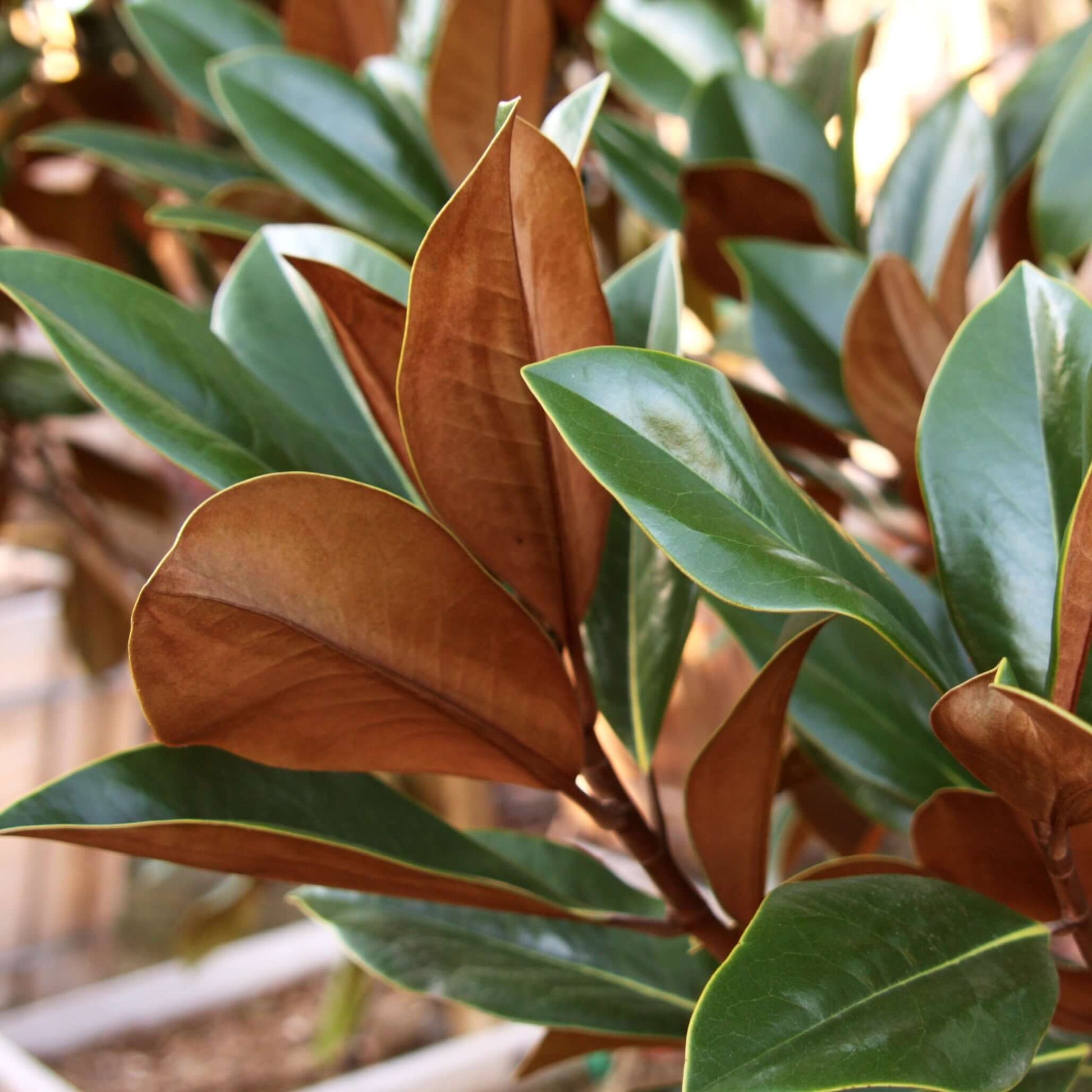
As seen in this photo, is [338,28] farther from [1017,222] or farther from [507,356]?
[507,356]

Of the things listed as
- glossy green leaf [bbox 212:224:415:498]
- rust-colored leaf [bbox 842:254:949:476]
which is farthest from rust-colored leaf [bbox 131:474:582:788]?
rust-colored leaf [bbox 842:254:949:476]

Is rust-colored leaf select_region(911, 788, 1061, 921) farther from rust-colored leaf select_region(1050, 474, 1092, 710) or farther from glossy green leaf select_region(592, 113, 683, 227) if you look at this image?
glossy green leaf select_region(592, 113, 683, 227)

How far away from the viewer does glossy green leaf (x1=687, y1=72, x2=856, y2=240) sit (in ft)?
2.10

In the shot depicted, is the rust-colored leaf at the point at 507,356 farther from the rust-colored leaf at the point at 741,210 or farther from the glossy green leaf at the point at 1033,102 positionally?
Result: the glossy green leaf at the point at 1033,102

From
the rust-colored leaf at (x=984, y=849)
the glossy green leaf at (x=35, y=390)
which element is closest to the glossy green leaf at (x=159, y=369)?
the rust-colored leaf at (x=984, y=849)

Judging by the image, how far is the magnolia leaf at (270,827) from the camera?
309 millimetres

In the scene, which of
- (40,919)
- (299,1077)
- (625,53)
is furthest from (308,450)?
(40,919)

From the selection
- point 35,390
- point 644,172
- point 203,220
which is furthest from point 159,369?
point 35,390

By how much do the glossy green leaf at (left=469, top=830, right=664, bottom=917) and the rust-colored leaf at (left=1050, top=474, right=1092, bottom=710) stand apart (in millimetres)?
231

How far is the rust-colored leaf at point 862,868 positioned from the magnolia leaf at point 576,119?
221 mm

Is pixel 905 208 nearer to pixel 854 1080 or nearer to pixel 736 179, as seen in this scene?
pixel 736 179

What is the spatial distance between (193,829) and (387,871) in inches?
2.4

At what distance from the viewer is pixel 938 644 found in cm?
33

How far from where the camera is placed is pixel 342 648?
28cm
